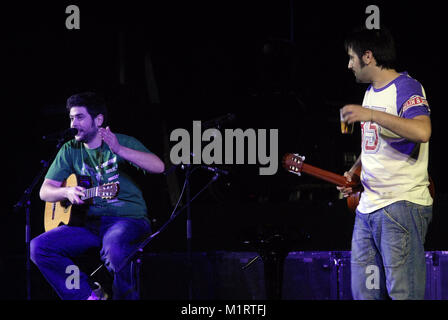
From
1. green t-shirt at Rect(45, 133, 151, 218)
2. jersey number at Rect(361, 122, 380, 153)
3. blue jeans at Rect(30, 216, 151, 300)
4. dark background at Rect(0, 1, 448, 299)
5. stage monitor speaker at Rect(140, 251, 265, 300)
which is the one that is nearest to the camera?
jersey number at Rect(361, 122, 380, 153)

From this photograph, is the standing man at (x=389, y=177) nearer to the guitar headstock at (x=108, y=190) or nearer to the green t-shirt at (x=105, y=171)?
the guitar headstock at (x=108, y=190)

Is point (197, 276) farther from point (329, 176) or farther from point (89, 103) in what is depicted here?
point (329, 176)

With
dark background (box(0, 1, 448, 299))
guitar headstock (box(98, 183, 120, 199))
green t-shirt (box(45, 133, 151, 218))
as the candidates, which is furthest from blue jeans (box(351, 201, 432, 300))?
dark background (box(0, 1, 448, 299))

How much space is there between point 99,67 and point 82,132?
1677 millimetres

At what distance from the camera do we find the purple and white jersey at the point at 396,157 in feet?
10.2

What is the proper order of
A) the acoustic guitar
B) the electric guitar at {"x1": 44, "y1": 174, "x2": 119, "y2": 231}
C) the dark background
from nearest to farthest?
the acoustic guitar < the electric guitar at {"x1": 44, "y1": 174, "x2": 119, "y2": 231} < the dark background

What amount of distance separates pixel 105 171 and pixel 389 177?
2.42 meters

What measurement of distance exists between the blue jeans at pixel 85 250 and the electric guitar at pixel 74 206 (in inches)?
3.5

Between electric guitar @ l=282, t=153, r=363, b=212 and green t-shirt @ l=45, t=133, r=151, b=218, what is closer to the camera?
electric guitar @ l=282, t=153, r=363, b=212

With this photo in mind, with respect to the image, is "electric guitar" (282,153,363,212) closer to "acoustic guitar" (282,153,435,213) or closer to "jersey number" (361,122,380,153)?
"acoustic guitar" (282,153,435,213)

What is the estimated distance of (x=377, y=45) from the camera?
3285 mm

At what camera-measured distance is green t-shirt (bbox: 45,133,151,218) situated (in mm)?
4656

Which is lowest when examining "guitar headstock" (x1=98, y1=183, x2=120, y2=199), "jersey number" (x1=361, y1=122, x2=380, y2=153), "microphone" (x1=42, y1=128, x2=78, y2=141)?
"guitar headstock" (x1=98, y1=183, x2=120, y2=199)
